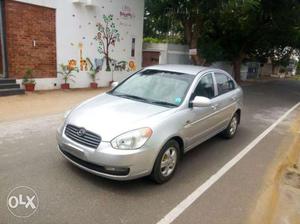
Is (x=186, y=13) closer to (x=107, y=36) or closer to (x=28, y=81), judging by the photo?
(x=107, y=36)

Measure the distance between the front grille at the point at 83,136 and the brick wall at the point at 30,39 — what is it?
8076 mm

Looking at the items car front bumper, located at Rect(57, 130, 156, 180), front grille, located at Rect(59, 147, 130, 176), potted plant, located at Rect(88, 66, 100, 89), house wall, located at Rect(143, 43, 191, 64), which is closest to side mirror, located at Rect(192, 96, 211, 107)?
car front bumper, located at Rect(57, 130, 156, 180)

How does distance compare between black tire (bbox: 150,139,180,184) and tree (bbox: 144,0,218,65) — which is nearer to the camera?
black tire (bbox: 150,139,180,184)

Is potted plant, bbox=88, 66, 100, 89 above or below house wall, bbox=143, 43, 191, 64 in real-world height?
Answer: below

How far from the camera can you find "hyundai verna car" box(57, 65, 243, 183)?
369 cm

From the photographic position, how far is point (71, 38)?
1288 centimetres

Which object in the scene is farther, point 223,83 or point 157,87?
point 223,83

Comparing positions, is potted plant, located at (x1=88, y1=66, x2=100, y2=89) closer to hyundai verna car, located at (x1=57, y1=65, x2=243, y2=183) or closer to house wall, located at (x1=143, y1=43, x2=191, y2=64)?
house wall, located at (x1=143, y1=43, x2=191, y2=64)

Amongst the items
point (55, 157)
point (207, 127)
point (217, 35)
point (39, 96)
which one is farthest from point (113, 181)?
point (217, 35)

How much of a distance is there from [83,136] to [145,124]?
836 millimetres

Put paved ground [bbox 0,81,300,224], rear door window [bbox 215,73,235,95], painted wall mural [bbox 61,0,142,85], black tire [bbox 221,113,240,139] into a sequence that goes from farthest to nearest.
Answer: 1. painted wall mural [bbox 61,0,142,85]
2. black tire [bbox 221,113,240,139]
3. rear door window [bbox 215,73,235,95]
4. paved ground [bbox 0,81,300,224]

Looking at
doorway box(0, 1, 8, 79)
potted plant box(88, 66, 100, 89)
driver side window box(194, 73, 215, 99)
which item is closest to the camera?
driver side window box(194, 73, 215, 99)

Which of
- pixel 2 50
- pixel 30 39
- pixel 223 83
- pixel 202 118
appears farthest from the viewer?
pixel 30 39

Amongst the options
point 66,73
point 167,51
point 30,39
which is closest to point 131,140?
point 30,39
